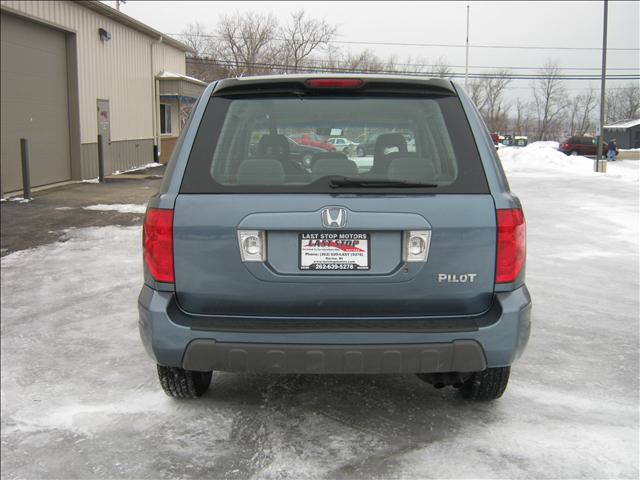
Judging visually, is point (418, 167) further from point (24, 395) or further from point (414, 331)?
point (24, 395)

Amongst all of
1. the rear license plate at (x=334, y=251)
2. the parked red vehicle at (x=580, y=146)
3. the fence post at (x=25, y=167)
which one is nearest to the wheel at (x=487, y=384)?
the rear license plate at (x=334, y=251)

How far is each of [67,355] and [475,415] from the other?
2.77 metres

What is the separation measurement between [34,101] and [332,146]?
13.0m

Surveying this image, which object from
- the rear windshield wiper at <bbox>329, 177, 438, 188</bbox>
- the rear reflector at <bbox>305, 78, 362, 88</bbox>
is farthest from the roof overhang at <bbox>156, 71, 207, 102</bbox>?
the rear windshield wiper at <bbox>329, 177, 438, 188</bbox>

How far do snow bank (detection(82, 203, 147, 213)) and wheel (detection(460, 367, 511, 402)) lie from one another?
910 cm

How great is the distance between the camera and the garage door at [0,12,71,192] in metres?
13.0

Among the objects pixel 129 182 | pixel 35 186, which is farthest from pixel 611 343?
pixel 129 182

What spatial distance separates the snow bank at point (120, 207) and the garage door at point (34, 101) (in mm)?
2287

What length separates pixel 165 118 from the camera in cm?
2691

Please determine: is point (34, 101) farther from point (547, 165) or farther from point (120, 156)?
point (547, 165)

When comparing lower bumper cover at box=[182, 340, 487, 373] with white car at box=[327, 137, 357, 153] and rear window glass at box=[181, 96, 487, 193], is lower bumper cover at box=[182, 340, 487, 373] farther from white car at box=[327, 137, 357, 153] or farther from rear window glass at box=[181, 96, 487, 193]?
white car at box=[327, 137, 357, 153]

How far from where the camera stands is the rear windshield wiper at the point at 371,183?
9.79 feet

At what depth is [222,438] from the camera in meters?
3.30

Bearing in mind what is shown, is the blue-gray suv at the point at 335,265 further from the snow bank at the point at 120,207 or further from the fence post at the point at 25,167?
the fence post at the point at 25,167
